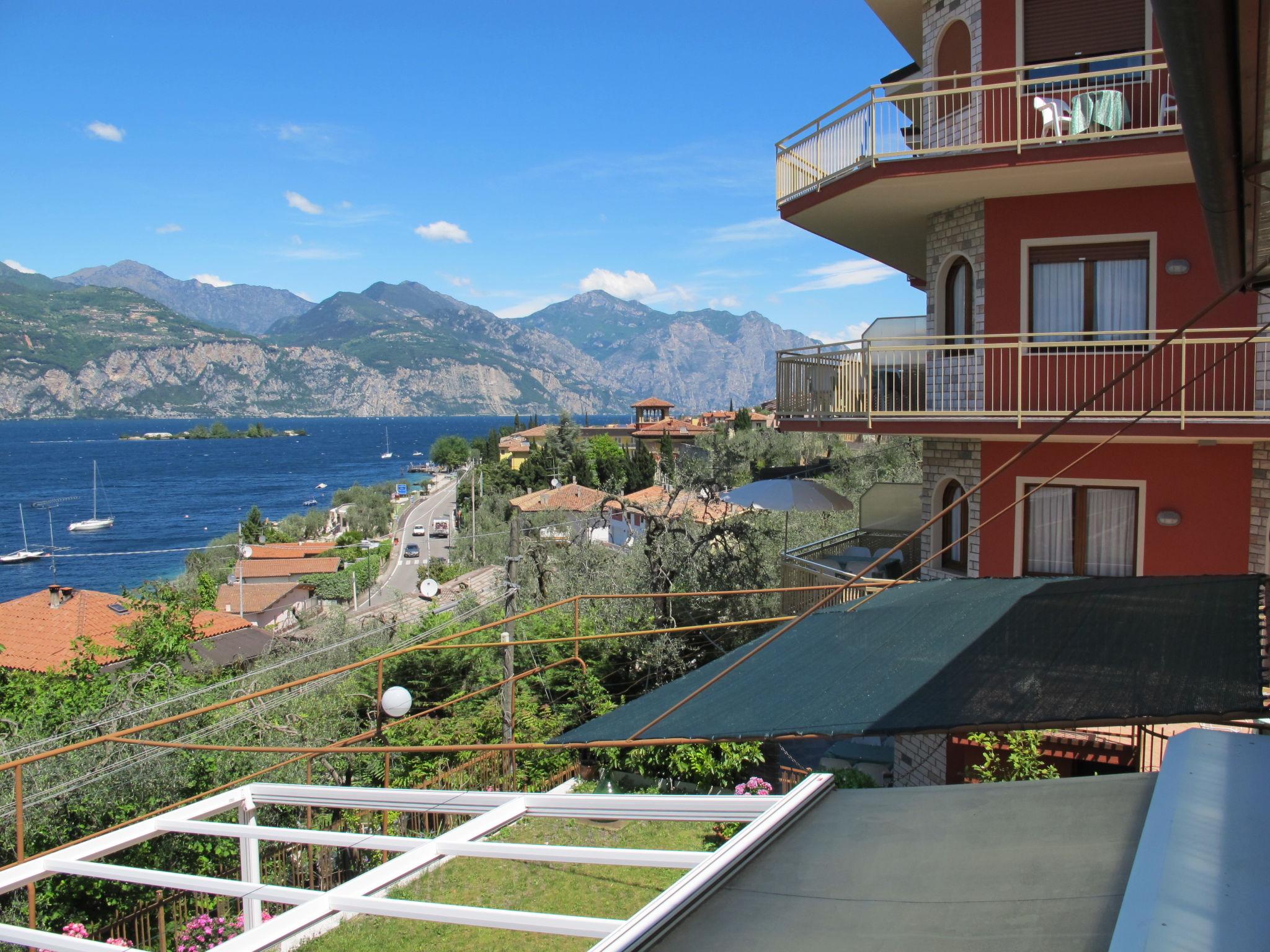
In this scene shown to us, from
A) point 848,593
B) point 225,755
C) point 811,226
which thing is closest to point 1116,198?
point 811,226

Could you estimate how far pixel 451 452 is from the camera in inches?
5866

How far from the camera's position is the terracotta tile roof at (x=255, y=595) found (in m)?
49.2

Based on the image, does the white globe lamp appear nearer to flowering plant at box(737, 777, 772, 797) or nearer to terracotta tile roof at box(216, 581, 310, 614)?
flowering plant at box(737, 777, 772, 797)

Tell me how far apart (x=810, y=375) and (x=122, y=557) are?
85.0 meters

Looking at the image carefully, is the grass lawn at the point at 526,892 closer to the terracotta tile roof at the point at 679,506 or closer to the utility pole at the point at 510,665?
the utility pole at the point at 510,665

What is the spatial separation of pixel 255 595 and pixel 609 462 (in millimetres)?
31591

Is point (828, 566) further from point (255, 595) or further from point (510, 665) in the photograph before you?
point (255, 595)

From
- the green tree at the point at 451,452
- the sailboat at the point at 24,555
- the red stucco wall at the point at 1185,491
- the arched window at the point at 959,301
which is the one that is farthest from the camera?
the green tree at the point at 451,452

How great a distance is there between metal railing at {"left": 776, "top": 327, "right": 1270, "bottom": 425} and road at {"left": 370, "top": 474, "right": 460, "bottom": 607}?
25.0m

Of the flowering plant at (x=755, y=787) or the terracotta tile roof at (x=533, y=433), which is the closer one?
the flowering plant at (x=755, y=787)

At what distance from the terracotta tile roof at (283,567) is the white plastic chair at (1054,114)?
57.8 metres

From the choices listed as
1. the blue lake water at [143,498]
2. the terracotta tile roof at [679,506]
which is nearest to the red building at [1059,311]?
the terracotta tile roof at [679,506]

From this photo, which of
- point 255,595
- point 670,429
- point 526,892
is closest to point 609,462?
point 670,429

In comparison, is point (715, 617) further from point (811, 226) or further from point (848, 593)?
point (811, 226)
